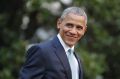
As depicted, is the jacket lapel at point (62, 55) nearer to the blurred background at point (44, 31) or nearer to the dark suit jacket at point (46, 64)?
the dark suit jacket at point (46, 64)

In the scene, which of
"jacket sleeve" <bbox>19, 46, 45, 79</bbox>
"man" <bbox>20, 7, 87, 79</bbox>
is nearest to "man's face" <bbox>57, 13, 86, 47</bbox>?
"man" <bbox>20, 7, 87, 79</bbox>

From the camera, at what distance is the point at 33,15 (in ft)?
31.0

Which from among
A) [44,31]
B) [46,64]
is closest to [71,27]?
[46,64]

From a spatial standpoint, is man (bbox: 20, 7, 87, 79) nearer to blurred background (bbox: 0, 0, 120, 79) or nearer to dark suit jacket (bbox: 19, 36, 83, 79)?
dark suit jacket (bbox: 19, 36, 83, 79)

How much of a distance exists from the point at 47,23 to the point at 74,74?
599 cm

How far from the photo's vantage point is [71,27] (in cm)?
369

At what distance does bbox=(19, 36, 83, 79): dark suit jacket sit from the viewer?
141 inches

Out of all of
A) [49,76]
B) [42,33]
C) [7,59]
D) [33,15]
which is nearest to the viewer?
[49,76]

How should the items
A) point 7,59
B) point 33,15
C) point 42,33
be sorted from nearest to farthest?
point 7,59
point 33,15
point 42,33

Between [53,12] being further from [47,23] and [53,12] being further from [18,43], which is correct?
[18,43]

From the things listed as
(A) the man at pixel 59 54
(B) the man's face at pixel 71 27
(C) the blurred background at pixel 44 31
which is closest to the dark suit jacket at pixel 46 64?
(A) the man at pixel 59 54

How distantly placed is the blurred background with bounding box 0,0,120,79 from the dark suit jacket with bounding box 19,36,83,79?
421 cm

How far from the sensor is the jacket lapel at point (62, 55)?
3650mm

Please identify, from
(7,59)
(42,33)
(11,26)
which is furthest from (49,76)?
(42,33)
